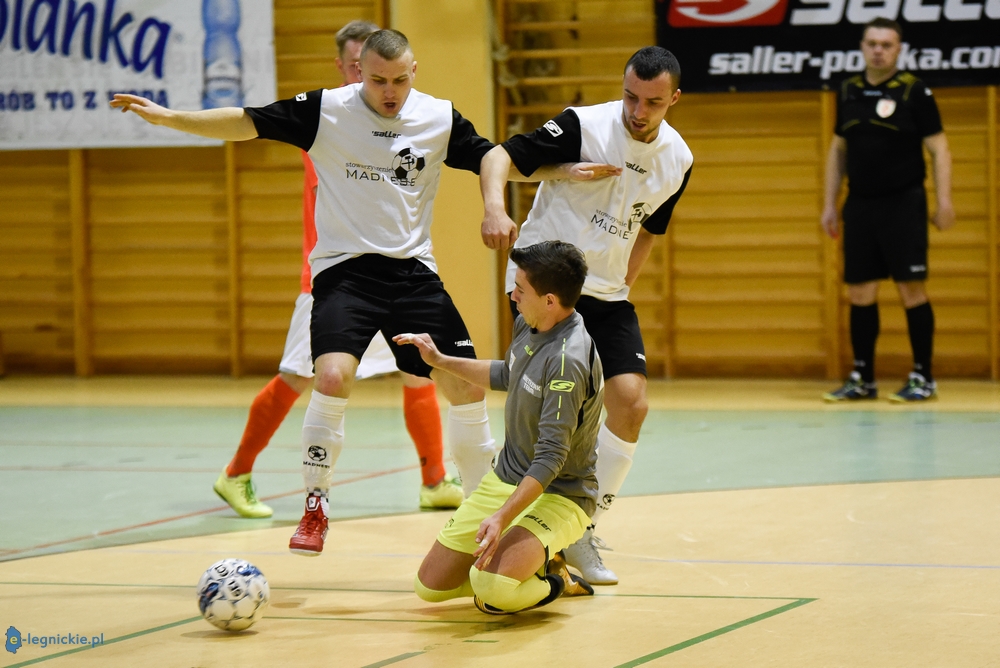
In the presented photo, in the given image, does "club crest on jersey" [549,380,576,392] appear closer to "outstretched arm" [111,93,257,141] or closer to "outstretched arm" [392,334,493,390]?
"outstretched arm" [392,334,493,390]

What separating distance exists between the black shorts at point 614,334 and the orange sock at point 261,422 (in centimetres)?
142

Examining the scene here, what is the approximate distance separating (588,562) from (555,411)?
64 cm

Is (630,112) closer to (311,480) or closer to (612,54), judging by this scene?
(311,480)

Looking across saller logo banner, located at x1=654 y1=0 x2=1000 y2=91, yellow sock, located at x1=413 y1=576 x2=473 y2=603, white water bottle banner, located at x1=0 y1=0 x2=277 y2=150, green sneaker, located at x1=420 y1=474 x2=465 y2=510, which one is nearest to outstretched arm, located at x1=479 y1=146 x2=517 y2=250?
yellow sock, located at x1=413 y1=576 x2=473 y2=603

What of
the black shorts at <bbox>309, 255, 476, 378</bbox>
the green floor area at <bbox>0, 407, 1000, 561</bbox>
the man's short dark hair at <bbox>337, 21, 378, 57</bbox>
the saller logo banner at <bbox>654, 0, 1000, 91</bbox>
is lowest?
the green floor area at <bbox>0, 407, 1000, 561</bbox>

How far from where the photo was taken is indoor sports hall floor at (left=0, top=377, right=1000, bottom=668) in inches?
122

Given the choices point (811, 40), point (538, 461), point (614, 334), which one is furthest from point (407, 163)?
point (811, 40)

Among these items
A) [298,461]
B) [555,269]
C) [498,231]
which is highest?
[498,231]

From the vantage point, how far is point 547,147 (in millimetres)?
4164

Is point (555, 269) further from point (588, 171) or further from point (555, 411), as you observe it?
point (588, 171)

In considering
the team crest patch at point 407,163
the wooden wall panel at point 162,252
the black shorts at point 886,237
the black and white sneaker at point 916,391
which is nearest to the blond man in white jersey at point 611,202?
the team crest patch at point 407,163

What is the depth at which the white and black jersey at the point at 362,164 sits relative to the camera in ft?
14.1

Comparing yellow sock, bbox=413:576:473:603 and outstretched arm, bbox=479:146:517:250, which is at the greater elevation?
outstretched arm, bbox=479:146:517:250

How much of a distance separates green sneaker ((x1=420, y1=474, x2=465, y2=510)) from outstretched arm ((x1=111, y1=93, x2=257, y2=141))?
1.67 meters
